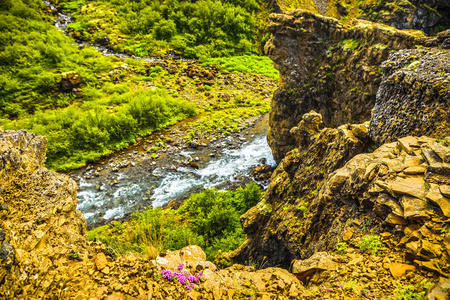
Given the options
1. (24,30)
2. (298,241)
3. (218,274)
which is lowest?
(298,241)

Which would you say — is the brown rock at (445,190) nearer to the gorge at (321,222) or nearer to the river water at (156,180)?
the gorge at (321,222)

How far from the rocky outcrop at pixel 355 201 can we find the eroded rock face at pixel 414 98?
0.70m

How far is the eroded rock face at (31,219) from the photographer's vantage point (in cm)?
326

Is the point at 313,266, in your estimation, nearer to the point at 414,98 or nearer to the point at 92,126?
the point at 414,98

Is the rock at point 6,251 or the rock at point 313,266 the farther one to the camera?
the rock at point 313,266

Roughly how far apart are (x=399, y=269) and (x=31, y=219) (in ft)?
22.8

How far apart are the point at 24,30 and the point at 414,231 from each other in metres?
45.1

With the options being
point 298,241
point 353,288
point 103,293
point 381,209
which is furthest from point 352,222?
point 103,293

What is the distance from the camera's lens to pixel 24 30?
29766 mm

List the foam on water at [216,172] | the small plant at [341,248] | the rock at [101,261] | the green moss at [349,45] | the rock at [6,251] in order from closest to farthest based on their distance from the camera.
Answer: the rock at [6,251], the rock at [101,261], the small plant at [341,248], the green moss at [349,45], the foam on water at [216,172]

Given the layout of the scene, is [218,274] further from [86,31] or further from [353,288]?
[86,31]

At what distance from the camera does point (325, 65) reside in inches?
548

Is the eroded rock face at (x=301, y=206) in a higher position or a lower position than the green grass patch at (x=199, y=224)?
higher

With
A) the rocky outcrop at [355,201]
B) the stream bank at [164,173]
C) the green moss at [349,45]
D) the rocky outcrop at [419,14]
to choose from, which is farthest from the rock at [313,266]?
the rocky outcrop at [419,14]
